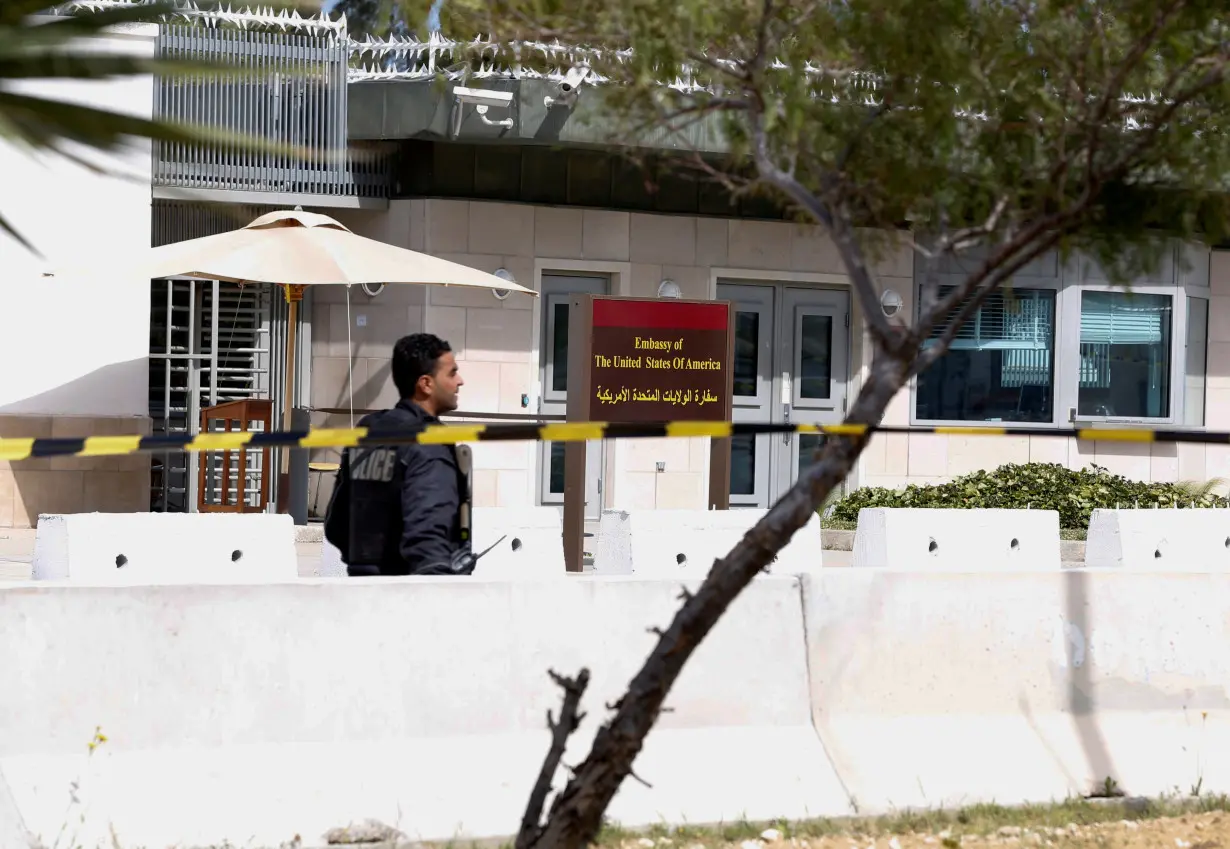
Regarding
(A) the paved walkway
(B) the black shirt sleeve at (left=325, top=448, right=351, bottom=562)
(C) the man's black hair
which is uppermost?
(C) the man's black hair

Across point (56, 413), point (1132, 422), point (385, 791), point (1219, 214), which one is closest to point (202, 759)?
point (385, 791)

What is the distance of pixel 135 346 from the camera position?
16.2 m

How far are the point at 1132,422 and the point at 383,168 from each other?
9739 millimetres

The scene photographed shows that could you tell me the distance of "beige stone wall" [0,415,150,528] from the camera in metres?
15.8

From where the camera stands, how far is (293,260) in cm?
1355

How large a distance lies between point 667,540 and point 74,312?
378 inches

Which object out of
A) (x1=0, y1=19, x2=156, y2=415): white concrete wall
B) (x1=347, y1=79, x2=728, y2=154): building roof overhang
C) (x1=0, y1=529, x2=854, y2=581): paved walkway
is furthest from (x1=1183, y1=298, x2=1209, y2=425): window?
(x1=0, y1=19, x2=156, y2=415): white concrete wall

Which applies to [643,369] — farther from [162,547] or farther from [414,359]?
[414,359]

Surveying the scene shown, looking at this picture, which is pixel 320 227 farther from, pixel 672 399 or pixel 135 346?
pixel 672 399

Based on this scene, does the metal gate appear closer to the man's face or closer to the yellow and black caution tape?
the man's face

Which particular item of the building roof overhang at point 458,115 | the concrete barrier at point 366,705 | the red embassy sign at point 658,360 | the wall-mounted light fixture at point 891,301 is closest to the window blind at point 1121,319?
the wall-mounted light fixture at point 891,301

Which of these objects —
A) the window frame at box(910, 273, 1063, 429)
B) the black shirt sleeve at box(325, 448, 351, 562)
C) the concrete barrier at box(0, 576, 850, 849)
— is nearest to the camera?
the concrete barrier at box(0, 576, 850, 849)

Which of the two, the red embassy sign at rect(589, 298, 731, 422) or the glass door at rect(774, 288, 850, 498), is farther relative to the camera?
the glass door at rect(774, 288, 850, 498)

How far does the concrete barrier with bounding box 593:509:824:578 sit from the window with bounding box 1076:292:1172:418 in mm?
12674
